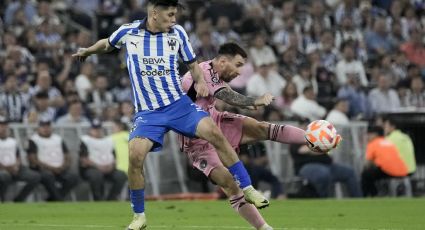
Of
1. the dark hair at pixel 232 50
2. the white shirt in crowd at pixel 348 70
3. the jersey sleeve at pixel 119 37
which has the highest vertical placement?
the jersey sleeve at pixel 119 37

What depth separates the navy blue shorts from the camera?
12.4 metres

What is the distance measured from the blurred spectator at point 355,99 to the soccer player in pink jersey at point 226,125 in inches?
500

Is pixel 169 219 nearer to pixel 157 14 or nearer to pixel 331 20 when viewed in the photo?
pixel 157 14

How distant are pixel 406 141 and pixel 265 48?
16.8 feet

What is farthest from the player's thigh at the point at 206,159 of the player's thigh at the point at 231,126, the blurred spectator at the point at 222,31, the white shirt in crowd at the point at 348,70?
the white shirt in crowd at the point at 348,70

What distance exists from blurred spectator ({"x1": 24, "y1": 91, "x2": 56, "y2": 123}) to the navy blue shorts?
1062cm

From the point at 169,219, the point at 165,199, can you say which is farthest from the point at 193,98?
the point at 165,199

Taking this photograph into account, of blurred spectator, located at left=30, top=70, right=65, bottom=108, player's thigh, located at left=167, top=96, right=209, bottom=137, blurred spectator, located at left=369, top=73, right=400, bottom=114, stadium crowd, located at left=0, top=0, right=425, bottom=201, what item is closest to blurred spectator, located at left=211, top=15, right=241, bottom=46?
stadium crowd, located at left=0, top=0, right=425, bottom=201

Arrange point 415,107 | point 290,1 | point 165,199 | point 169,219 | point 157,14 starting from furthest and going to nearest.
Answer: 1. point 290,1
2. point 415,107
3. point 165,199
4. point 169,219
5. point 157,14

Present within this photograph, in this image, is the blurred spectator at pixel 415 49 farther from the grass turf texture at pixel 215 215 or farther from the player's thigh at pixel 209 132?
the player's thigh at pixel 209 132

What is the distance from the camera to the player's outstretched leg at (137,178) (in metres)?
12.2

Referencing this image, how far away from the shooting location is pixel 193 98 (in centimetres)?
1322

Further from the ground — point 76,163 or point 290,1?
point 290,1

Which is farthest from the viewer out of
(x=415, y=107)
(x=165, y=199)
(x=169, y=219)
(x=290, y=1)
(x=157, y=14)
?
(x=290, y=1)
